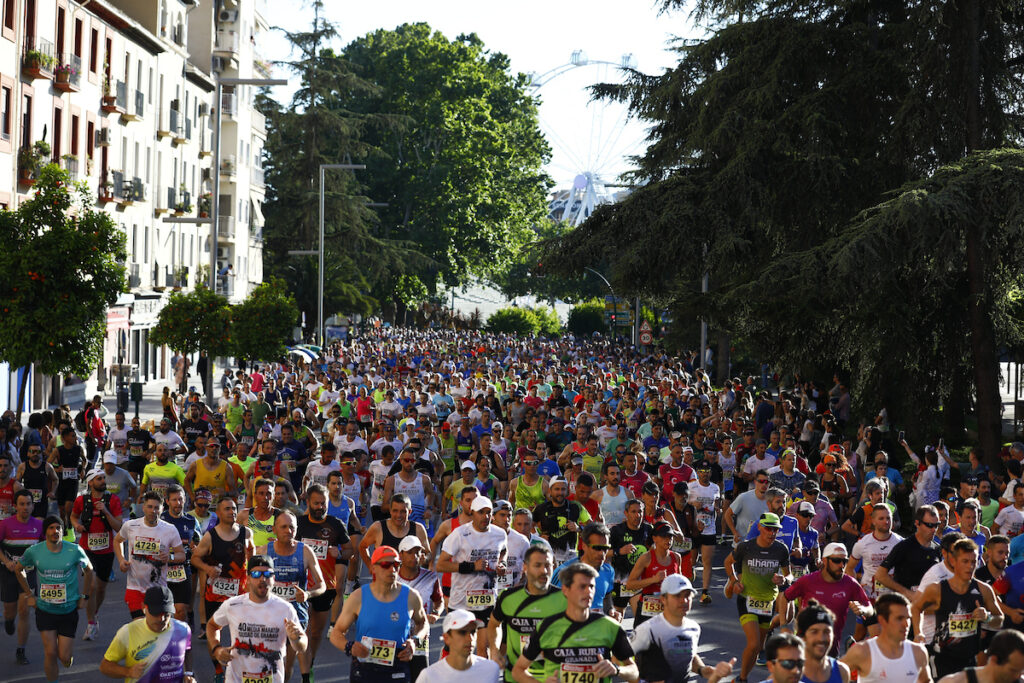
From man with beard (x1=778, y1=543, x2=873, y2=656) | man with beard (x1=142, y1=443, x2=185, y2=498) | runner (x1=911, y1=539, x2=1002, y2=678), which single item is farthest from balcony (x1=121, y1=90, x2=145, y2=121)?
runner (x1=911, y1=539, x2=1002, y2=678)

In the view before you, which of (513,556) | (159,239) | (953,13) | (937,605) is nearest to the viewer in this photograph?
(937,605)

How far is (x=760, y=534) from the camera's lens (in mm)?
11328

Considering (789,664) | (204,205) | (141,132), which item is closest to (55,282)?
(789,664)

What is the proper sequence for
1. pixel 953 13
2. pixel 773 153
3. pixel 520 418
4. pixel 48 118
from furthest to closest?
pixel 48 118 → pixel 520 418 → pixel 773 153 → pixel 953 13

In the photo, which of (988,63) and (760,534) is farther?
(988,63)

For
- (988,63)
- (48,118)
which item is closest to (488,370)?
(48,118)

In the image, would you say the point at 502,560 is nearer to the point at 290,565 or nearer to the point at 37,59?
the point at 290,565

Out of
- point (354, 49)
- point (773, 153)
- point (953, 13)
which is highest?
point (354, 49)

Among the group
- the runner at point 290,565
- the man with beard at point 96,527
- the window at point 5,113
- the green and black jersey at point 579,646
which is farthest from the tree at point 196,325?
the green and black jersey at point 579,646

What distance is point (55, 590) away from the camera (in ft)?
35.8

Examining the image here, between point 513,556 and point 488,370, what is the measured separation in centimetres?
2888

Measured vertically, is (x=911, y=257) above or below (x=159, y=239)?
below

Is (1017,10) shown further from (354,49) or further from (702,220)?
(354,49)

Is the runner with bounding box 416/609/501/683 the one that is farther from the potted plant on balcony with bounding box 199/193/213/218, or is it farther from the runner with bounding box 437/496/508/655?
the potted plant on balcony with bounding box 199/193/213/218
